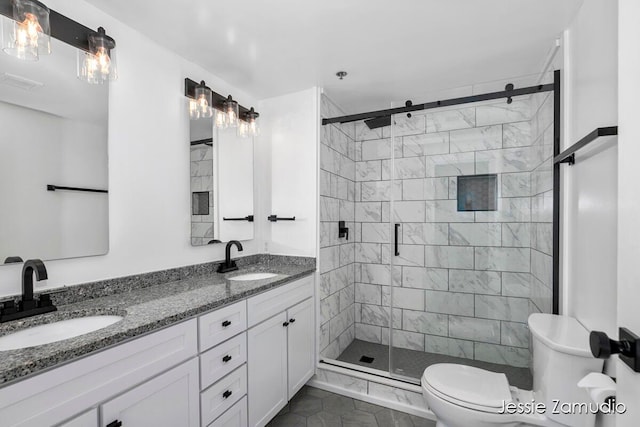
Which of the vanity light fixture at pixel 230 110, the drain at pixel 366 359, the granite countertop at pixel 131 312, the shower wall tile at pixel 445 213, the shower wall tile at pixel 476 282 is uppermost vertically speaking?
the vanity light fixture at pixel 230 110

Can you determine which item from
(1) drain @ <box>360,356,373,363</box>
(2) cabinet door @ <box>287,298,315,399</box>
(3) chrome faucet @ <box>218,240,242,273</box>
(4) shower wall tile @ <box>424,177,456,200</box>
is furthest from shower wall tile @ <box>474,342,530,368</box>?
(3) chrome faucet @ <box>218,240,242,273</box>

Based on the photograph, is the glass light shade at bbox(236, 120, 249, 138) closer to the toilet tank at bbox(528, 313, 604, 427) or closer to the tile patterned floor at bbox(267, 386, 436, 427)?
the tile patterned floor at bbox(267, 386, 436, 427)

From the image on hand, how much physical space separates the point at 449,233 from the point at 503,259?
0.44 meters

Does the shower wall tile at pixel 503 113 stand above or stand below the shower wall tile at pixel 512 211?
above

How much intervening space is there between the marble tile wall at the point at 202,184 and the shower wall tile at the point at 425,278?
1858 mm

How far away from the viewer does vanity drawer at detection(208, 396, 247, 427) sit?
1.49 meters

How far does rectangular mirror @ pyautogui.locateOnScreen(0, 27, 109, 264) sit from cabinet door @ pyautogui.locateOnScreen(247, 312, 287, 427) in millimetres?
979

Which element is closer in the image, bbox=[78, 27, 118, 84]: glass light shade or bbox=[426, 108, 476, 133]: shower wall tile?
bbox=[78, 27, 118, 84]: glass light shade

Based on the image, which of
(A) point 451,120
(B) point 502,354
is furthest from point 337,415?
(A) point 451,120

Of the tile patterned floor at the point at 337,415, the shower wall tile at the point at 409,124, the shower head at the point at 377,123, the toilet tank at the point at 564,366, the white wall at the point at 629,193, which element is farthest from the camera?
the shower head at the point at 377,123

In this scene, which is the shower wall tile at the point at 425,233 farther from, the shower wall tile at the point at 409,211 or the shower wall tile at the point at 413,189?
the shower wall tile at the point at 413,189

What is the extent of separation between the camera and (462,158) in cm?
249

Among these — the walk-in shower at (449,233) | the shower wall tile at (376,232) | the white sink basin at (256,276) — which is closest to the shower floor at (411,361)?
the walk-in shower at (449,233)

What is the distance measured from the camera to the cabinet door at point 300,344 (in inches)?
82.3
